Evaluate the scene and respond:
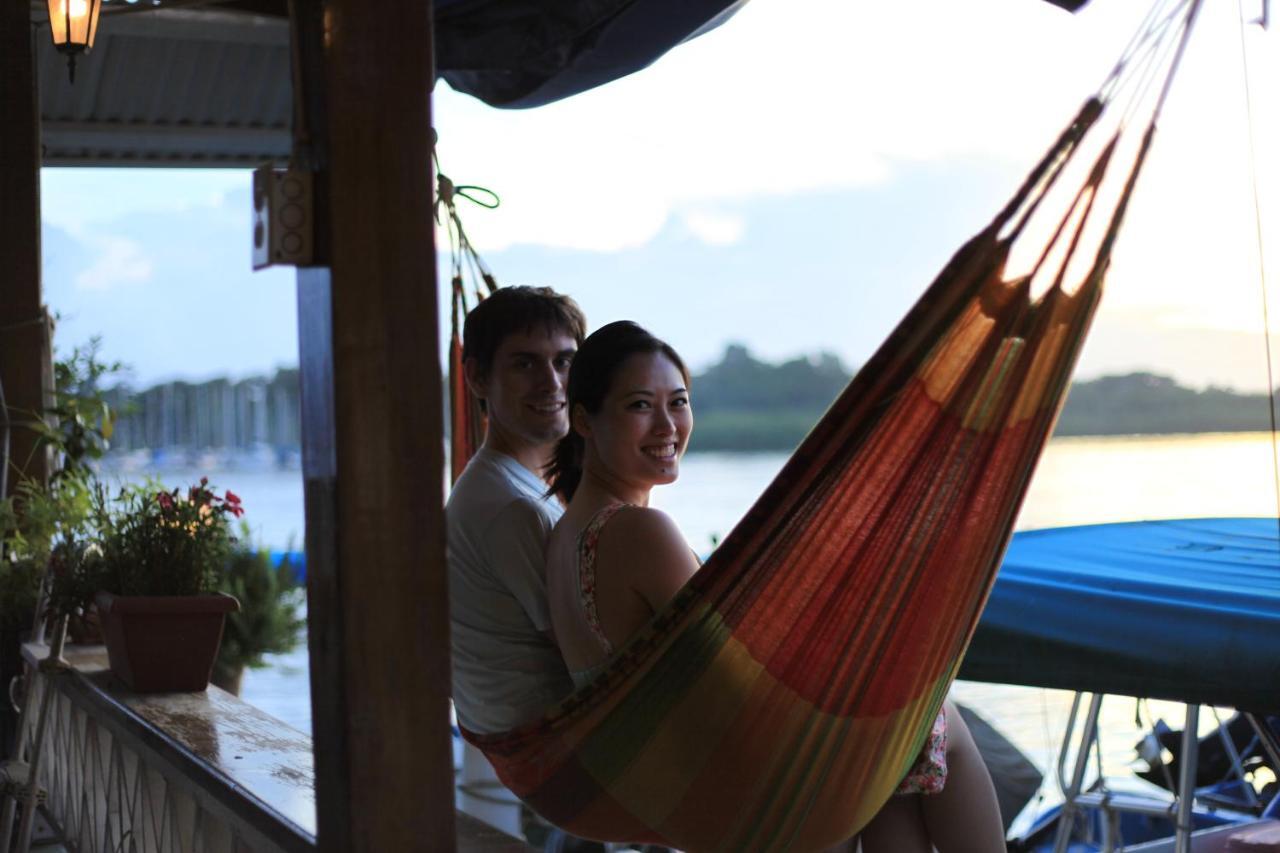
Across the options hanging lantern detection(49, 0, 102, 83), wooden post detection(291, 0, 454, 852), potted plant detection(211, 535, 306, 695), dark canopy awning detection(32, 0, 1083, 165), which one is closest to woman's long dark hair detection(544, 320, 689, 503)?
wooden post detection(291, 0, 454, 852)

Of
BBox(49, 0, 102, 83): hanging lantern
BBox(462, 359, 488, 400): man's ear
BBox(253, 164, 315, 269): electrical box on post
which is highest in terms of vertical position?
BBox(49, 0, 102, 83): hanging lantern

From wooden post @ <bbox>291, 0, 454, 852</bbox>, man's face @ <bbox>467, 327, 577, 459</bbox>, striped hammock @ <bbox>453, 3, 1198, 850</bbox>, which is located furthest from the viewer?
man's face @ <bbox>467, 327, 577, 459</bbox>

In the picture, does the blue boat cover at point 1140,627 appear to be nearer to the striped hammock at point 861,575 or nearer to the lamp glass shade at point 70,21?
the striped hammock at point 861,575

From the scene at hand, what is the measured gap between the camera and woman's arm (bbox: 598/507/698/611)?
1.69m

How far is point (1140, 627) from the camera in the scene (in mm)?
2170

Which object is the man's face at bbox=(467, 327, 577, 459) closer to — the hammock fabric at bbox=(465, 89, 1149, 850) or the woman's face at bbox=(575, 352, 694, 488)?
the woman's face at bbox=(575, 352, 694, 488)

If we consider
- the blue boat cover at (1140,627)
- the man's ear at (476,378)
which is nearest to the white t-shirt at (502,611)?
the man's ear at (476,378)

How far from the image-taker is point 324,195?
1312 mm

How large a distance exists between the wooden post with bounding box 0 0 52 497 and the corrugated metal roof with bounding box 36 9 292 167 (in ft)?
4.67

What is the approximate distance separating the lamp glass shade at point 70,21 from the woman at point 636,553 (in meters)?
1.82

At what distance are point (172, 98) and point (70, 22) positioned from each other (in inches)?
104

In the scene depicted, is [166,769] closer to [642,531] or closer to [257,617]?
[642,531]

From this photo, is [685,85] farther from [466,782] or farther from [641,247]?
[466,782]

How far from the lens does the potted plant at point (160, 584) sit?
2.60 m
